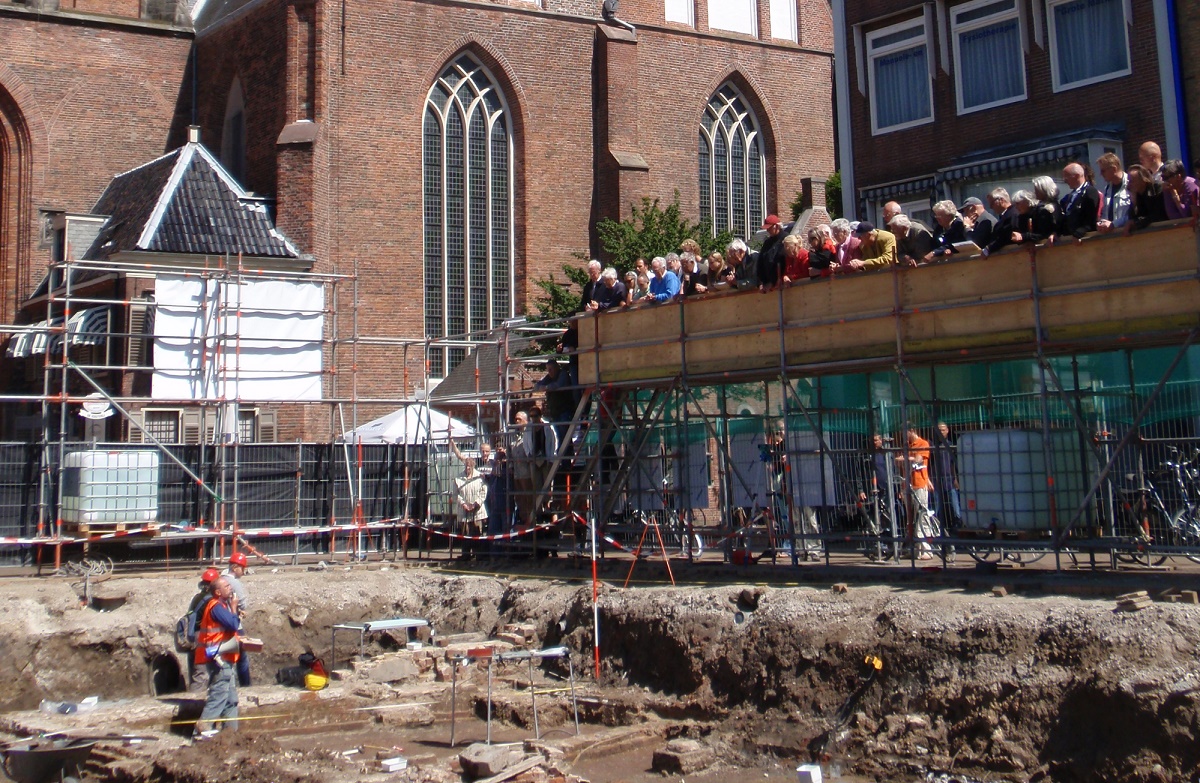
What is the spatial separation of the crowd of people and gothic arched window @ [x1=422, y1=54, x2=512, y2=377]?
48.5ft

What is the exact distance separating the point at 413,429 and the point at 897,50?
11.3m

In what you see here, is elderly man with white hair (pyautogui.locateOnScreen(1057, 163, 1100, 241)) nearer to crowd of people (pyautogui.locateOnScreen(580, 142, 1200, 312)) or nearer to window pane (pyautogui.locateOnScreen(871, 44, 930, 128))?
crowd of people (pyautogui.locateOnScreen(580, 142, 1200, 312))

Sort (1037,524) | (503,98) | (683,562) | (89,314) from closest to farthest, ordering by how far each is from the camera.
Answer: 1. (1037,524)
2. (683,562)
3. (89,314)
4. (503,98)

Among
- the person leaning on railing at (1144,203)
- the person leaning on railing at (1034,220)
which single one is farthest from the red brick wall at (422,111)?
the person leaning on railing at (1144,203)

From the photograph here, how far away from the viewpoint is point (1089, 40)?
1920 cm

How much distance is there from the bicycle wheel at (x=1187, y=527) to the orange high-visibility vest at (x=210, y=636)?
31.3 ft

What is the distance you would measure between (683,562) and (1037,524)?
5.00 metres

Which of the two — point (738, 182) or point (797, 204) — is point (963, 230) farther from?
point (738, 182)

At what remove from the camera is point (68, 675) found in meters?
15.1

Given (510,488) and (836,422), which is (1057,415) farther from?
(510,488)

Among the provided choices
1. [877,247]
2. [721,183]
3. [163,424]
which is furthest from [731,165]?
[877,247]

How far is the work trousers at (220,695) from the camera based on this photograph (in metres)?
12.4

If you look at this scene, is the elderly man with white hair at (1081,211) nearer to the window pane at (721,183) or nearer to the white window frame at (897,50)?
the white window frame at (897,50)

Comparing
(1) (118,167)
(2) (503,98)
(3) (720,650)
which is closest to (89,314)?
(1) (118,167)
